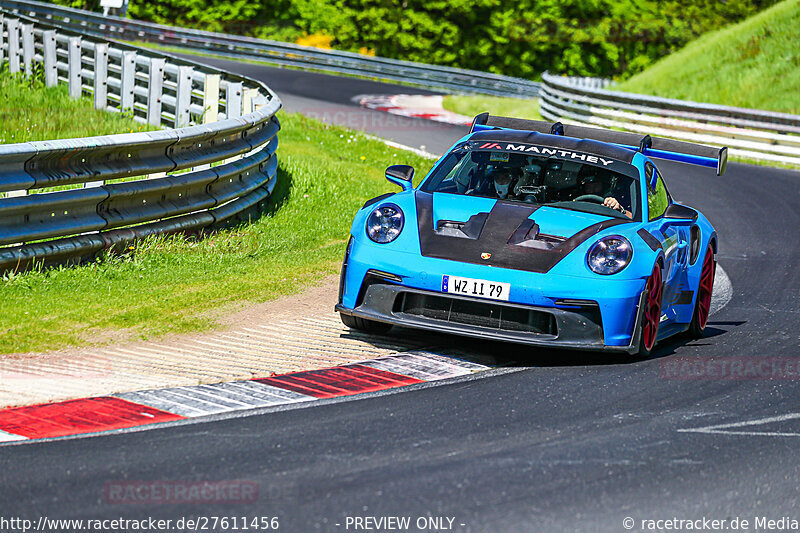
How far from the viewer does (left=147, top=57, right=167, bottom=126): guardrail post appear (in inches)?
688

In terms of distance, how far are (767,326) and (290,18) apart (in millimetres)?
72196

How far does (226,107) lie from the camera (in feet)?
53.2

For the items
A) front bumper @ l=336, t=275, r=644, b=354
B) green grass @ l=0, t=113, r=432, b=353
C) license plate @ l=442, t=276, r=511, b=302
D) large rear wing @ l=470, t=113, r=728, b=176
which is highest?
large rear wing @ l=470, t=113, r=728, b=176

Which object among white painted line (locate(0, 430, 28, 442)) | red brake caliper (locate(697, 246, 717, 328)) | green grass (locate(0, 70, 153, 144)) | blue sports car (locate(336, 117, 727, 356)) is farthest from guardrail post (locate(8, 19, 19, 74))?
white painted line (locate(0, 430, 28, 442))

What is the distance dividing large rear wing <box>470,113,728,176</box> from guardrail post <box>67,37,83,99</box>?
11.9m

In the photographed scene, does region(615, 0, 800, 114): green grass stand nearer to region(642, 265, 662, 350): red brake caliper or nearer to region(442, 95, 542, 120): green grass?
region(442, 95, 542, 120): green grass

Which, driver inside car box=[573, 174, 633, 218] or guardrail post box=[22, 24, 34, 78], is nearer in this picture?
driver inside car box=[573, 174, 633, 218]

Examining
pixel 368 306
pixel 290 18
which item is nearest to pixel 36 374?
pixel 368 306

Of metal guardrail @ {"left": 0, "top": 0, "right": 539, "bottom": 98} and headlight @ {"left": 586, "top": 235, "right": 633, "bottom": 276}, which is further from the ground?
headlight @ {"left": 586, "top": 235, "right": 633, "bottom": 276}

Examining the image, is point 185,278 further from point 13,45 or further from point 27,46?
point 13,45

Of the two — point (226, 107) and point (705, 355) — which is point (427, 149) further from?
point (705, 355)

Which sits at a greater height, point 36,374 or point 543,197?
point 543,197

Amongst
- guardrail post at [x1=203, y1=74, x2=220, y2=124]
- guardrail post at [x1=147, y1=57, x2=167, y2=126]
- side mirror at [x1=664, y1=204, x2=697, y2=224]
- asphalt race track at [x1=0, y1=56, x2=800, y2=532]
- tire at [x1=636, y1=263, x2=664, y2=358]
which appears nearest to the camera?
asphalt race track at [x1=0, y1=56, x2=800, y2=532]

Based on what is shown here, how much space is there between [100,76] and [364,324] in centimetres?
1246
